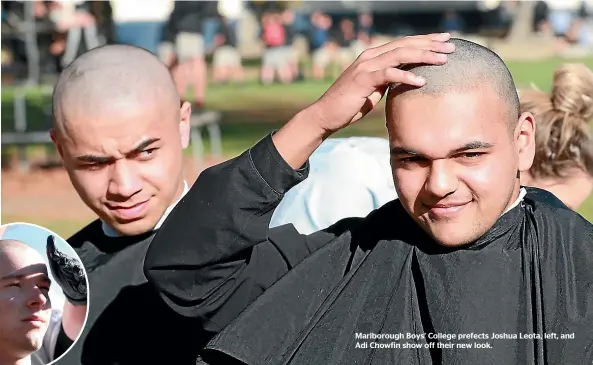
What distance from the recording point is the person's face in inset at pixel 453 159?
2.47m

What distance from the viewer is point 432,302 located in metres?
2.66

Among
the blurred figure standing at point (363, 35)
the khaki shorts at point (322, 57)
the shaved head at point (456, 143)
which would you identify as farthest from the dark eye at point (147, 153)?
the blurred figure standing at point (363, 35)

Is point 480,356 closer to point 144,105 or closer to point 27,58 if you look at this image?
point 144,105

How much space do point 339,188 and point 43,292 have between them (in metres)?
1.33

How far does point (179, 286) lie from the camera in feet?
8.76

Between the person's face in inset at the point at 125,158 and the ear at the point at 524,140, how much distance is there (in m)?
1.10

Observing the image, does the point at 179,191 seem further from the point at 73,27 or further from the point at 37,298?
the point at 73,27

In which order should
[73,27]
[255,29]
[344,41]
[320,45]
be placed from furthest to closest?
[255,29]
[344,41]
[320,45]
[73,27]

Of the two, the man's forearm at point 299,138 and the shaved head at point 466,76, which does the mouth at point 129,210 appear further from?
the shaved head at point 466,76

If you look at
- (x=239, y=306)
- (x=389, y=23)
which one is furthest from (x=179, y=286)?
(x=389, y=23)

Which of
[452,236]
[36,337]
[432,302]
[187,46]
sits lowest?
[187,46]

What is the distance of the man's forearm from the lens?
259 centimetres

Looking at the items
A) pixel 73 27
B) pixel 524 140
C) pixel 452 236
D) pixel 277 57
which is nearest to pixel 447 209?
pixel 452 236

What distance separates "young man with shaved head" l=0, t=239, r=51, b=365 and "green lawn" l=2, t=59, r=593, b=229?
28.6ft
